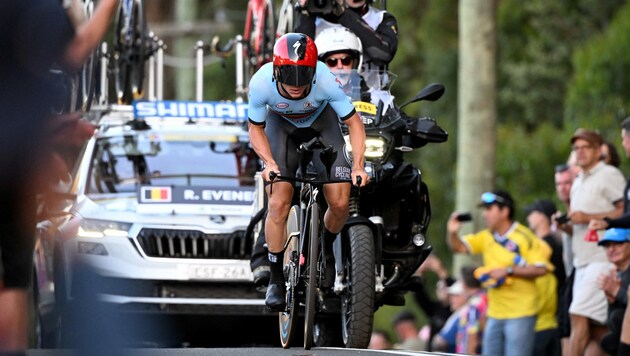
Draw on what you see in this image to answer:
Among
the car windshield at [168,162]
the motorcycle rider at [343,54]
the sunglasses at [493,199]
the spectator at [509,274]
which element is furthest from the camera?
the sunglasses at [493,199]

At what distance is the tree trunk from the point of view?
69.1ft

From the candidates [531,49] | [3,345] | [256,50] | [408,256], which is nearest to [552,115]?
[531,49]

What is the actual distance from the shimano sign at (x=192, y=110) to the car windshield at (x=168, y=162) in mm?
257

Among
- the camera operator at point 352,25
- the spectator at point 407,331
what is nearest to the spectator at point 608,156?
the camera operator at point 352,25

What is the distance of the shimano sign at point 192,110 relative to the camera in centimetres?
1524

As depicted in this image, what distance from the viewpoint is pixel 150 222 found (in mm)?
13773

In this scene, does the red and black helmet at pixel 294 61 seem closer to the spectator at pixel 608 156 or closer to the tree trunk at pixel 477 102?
the spectator at pixel 608 156

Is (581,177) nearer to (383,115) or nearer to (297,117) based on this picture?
(383,115)

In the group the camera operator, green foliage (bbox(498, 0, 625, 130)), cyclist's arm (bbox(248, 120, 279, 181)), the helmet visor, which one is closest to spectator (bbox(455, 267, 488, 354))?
the camera operator

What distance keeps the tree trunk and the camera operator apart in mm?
8403

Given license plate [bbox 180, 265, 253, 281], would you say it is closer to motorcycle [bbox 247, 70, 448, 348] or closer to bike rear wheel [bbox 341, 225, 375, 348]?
motorcycle [bbox 247, 70, 448, 348]

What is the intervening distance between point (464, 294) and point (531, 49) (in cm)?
1554

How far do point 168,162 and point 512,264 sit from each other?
3.24m

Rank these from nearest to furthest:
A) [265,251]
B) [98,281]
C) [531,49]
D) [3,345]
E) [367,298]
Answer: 1. [98,281]
2. [3,345]
3. [367,298]
4. [265,251]
5. [531,49]
